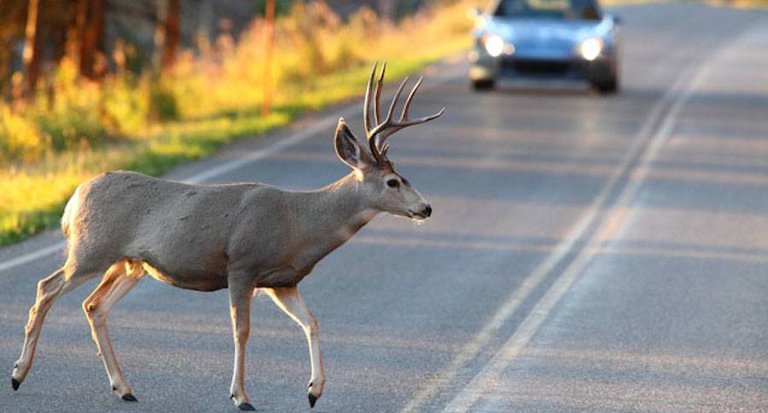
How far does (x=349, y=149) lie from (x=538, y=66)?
1806 centimetres

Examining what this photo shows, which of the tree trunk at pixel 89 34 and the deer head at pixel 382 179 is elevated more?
the deer head at pixel 382 179

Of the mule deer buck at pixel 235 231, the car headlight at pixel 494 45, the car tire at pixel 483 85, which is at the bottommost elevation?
the car tire at pixel 483 85

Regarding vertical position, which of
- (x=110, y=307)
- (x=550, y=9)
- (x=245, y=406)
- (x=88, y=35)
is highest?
(x=110, y=307)

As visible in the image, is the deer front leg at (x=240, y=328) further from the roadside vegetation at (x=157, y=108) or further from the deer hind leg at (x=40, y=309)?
the roadside vegetation at (x=157, y=108)

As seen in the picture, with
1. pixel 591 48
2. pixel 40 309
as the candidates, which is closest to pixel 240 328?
pixel 40 309

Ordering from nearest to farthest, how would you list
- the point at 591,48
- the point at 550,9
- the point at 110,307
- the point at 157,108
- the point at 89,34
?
the point at 110,307 → the point at 157,108 → the point at 591,48 → the point at 550,9 → the point at 89,34

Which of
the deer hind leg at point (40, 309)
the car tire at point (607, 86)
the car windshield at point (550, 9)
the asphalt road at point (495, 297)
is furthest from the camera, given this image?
the car windshield at point (550, 9)

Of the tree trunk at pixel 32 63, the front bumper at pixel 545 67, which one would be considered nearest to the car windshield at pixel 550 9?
the front bumper at pixel 545 67

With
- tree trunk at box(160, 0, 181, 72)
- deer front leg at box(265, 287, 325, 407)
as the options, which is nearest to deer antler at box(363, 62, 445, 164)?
deer front leg at box(265, 287, 325, 407)

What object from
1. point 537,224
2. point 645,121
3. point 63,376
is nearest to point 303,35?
point 645,121

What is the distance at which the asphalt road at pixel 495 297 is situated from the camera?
9328 mm

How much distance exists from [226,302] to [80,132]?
10.4m

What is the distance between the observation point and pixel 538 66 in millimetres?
26469

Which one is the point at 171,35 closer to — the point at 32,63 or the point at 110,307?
the point at 32,63
